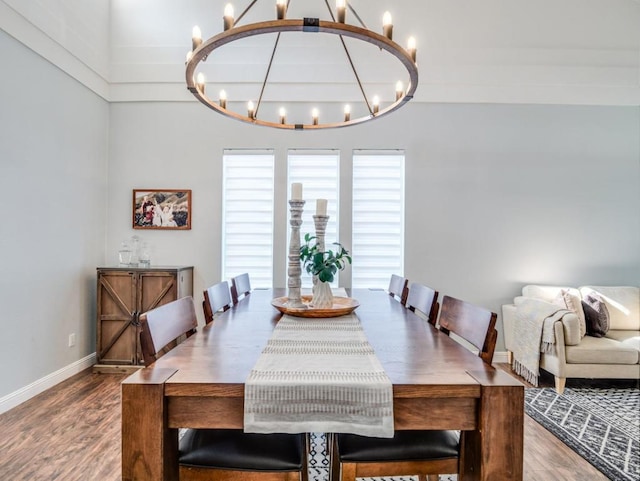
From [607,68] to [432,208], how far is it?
2.27 meters

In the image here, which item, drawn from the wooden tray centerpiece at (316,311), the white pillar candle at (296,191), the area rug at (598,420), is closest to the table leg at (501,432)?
the wooden tray centerpiece at (316,311)

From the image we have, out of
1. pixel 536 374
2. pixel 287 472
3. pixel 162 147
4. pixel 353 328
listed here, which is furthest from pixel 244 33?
pixel 536 374

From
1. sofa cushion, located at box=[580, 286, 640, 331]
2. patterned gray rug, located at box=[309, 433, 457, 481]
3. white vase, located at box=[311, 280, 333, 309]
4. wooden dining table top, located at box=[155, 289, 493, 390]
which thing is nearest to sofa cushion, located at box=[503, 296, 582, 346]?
sofa cushion, located at box=[580, 286, 640, 331]

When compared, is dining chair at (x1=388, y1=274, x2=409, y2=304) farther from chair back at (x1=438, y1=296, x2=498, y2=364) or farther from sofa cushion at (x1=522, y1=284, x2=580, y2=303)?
sofa cushion at (x1=522, y1=284, x2=580, y2=303)

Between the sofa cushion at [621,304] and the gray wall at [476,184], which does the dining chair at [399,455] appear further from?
the sofa cushion at [621,304]

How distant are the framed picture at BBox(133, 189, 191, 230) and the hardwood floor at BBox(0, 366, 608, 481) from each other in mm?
1619

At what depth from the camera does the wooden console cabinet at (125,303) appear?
10.3 feet

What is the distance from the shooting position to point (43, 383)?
2740 mm

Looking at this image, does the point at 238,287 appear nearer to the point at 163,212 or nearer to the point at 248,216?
the point at 248,216

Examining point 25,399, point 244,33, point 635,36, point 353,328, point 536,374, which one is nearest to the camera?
point 244,33

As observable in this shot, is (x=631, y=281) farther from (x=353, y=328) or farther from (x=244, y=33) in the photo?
(x=244, y=33)

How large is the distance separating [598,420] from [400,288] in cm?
158

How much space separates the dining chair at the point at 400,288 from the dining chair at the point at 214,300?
1.20 metres

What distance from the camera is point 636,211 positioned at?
11.6 ft
